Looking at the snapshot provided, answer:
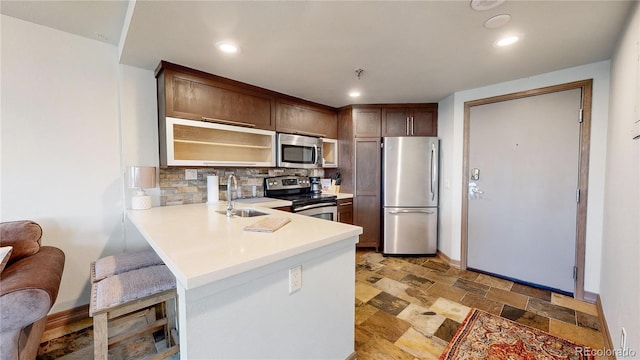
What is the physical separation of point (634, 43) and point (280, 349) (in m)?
2.55

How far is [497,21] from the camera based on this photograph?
1.65 meters

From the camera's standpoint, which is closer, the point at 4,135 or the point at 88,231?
the point at 4,135

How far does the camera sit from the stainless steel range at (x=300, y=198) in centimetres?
315

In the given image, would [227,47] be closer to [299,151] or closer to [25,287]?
[299,151]

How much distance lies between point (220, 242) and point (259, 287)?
296 millimetres

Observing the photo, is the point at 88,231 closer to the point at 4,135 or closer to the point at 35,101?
the point at 4,135

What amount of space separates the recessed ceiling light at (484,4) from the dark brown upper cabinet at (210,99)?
2.15 m

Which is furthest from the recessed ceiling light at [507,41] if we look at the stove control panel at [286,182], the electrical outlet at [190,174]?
the electrical outlet at [190,174]

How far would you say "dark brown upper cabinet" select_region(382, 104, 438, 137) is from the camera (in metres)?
3.68

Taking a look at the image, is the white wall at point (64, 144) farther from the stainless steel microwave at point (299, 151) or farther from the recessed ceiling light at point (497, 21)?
the recessed ceiling light at point (497, 21)

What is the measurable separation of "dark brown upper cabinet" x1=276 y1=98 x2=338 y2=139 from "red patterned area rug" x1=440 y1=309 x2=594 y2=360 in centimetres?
270

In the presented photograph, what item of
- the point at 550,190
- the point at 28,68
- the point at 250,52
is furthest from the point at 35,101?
the point at 550,190

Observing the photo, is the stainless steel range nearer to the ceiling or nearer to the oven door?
the oven door

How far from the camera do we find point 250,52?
2.09 meters
